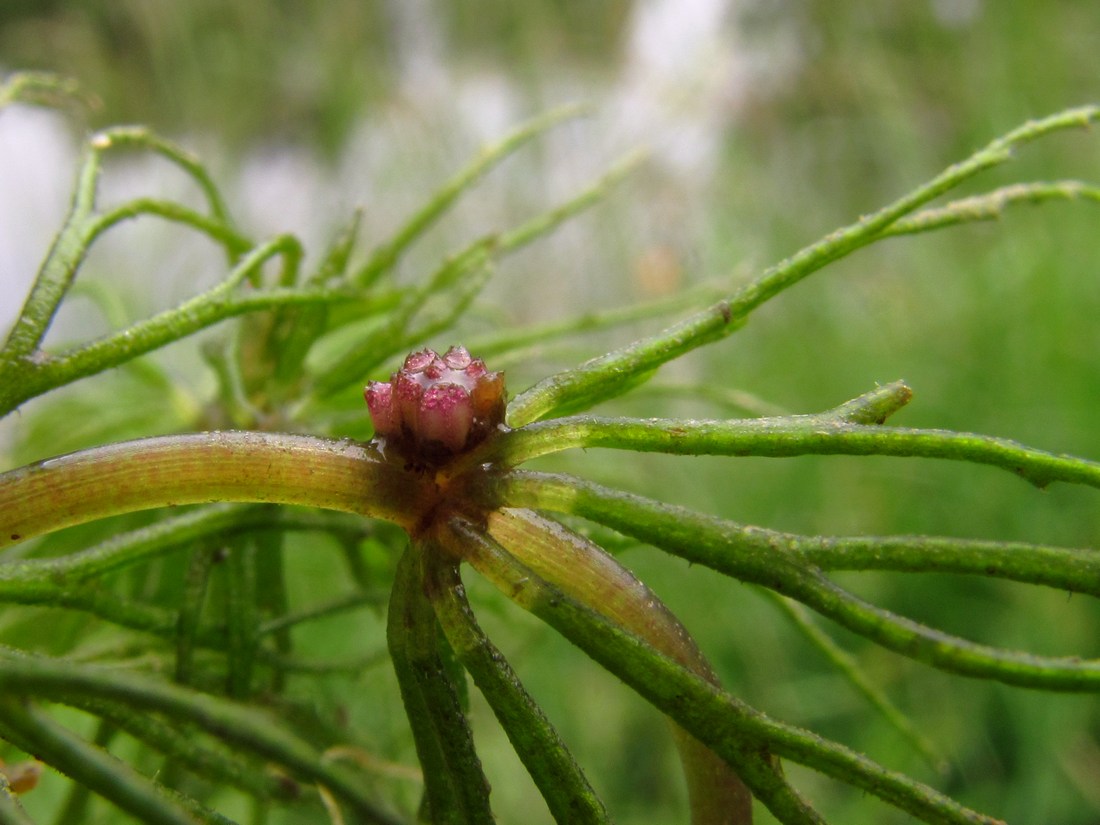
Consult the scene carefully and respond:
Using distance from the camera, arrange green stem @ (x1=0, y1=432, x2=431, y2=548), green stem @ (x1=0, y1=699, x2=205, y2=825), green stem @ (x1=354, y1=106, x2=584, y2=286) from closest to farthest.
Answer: green stem @ (x1=0, y1=699, x2=205, y2=825), green stem @ (x1=0, y1=432, x2=431, y2=548), green stem @ (x1=354, y1=106, x2=584, y2=286)

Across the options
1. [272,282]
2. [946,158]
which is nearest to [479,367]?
[272,282]

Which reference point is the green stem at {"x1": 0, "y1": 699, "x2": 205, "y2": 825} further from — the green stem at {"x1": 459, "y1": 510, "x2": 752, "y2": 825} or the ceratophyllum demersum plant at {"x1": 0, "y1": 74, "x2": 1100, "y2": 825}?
the green stem at {"x1": 459, "y1": 510, "x2": 752, "y2": 825}

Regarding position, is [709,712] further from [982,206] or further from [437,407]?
[982,206]

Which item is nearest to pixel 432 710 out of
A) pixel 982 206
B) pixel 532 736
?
pixel 532 736

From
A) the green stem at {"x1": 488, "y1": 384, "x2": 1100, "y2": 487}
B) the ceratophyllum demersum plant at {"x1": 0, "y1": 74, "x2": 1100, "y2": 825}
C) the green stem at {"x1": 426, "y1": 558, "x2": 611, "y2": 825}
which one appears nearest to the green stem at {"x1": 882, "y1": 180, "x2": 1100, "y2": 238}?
the ceratophyllum demersum plant at {"x1": 0, "y1": 74, "x2": 1100, "y2": 825}

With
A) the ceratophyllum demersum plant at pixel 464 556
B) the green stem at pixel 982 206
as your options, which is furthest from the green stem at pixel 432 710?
the green stem at pixel 982 206

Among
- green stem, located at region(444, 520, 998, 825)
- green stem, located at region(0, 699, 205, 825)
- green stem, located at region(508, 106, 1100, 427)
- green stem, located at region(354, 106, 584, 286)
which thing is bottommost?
green stem, located at region(444, 520, 998, 825)

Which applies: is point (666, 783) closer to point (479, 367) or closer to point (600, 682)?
point (600, 682)
